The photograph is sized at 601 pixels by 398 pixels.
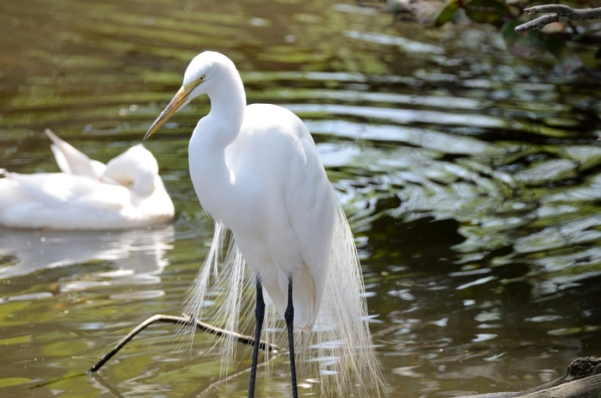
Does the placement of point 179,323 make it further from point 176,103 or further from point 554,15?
point 554,15

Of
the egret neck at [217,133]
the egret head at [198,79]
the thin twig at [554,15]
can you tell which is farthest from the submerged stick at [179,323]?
the thin twig at [554,15]

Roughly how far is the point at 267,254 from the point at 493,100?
542cm

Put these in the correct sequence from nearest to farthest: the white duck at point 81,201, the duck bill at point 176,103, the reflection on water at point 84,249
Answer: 1. the duck bill at point 176,103
2. the reflection on water at point 84,249
3. the white duck at point 81,201

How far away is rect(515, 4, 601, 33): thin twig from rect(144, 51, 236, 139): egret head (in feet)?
3.46

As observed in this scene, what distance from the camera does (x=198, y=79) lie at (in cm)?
306

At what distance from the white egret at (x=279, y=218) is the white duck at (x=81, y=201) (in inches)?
76.9

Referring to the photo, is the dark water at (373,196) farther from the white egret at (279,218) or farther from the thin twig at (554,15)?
the thin twig at (554,15)

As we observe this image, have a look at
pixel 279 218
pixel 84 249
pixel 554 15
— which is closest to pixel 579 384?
pixel 554 15

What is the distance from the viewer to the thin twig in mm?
2629

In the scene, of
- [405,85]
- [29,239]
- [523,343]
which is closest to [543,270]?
[523,343]

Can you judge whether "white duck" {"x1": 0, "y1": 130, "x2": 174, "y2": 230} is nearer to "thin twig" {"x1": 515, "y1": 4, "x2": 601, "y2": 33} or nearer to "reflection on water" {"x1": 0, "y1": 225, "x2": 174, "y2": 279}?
"reflection on water" {"x1": 0, "y1": 225, "x2": 174, "y2": 279}

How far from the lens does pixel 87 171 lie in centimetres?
631

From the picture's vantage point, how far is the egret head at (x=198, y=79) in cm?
304

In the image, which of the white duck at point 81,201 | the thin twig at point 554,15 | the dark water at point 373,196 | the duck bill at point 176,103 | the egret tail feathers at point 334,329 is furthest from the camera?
the white duck at point 81,201
